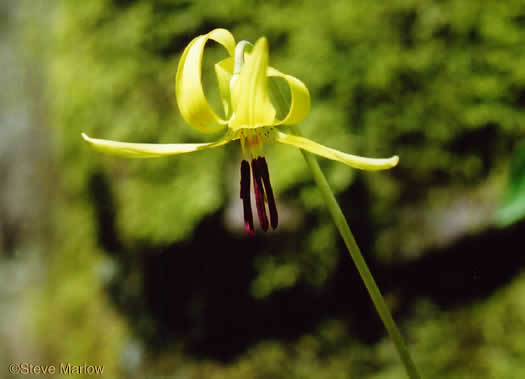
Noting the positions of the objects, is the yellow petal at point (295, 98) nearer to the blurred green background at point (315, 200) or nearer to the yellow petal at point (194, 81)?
the yellow petal at point (194, 81)

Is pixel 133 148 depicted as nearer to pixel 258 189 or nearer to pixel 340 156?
pixel 258 189

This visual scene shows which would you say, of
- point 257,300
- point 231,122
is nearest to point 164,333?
point 257,300

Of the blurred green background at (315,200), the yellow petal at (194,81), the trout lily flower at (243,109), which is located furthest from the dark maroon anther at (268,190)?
the blurred green background at (315,200)

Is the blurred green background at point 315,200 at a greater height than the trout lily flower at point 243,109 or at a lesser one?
lesser

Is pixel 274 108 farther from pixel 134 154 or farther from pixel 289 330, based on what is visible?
pixel 289 330

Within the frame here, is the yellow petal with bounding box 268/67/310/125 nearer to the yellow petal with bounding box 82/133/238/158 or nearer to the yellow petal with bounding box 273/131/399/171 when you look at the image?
the yellow petal with bounding box 273/131/399/171

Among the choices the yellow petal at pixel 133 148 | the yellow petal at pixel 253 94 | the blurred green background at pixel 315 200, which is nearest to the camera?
the yellow petal at pixel 253 94
